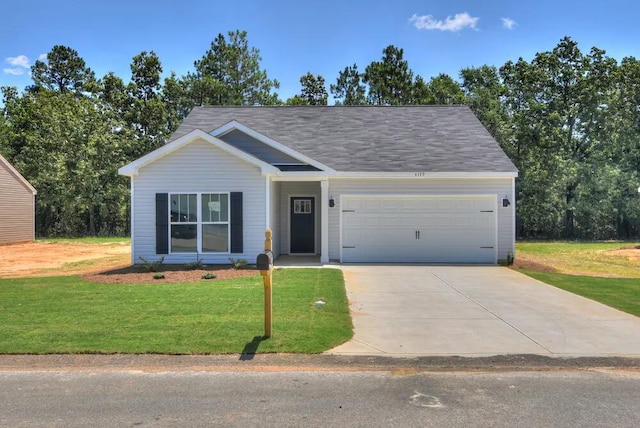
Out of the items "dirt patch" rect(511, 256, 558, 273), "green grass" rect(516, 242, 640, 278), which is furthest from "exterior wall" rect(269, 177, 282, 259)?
"green grass" rect(516, 242, 640, 278)

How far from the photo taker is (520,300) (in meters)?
9.89

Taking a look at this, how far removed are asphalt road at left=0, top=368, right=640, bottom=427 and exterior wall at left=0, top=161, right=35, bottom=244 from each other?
2507 centimetres

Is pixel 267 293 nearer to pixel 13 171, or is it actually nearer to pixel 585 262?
pixel 585 262

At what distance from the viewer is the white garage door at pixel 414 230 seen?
52.7 feet

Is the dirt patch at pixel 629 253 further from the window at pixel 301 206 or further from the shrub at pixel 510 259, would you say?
the window at pixel 301 206

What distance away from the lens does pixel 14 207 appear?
27.6 meters

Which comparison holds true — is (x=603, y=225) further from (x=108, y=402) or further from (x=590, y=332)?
(x=108, y=402)

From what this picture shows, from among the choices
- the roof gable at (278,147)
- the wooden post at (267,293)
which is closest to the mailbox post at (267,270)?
the wooden post at (267,293)

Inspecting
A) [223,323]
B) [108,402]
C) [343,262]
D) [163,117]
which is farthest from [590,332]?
[163,117]

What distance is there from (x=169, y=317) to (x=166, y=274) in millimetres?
5443

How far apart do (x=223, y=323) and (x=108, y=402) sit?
115 inches

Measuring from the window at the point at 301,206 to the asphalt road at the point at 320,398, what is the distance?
12.6 meters

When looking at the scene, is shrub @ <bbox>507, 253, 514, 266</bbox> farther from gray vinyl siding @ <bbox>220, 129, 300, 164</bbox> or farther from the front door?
gray vinyl siding @ <bbox>220, 129, 300, 164</bbox>

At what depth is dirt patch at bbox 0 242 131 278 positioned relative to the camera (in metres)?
14.7
